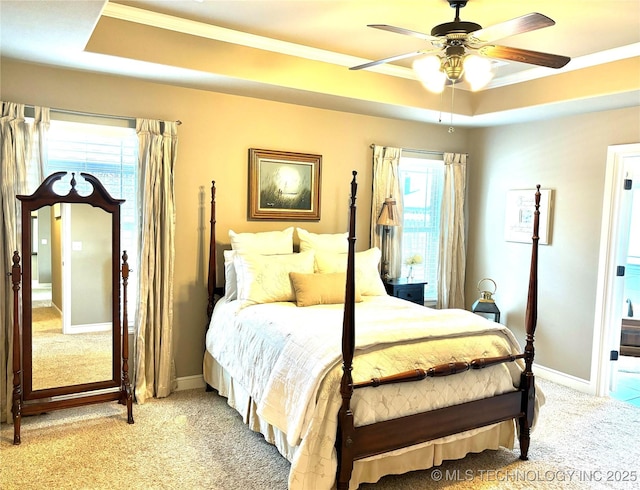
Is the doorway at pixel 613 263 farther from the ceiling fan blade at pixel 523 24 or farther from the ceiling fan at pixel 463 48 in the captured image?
the ceiling fan blade at pixel 523 24

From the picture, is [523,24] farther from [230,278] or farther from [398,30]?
[230,278]

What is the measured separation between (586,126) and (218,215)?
3266mm

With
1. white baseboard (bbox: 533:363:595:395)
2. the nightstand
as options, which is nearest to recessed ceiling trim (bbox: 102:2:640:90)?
the nightstand

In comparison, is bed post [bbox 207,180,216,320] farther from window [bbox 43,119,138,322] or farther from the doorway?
the doorway

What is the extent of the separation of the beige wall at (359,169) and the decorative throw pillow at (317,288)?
0.87 m

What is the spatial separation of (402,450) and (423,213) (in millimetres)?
3075

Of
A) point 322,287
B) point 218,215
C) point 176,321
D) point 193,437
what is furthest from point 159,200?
point 193,437

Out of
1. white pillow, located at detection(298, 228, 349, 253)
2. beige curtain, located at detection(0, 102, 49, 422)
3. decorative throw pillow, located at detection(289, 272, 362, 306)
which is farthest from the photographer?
white pillow, located at detection(298, 228, 349, 253)

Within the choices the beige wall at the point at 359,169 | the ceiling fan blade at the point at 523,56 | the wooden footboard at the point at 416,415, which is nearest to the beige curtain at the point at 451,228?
the beige wall at the point at 359,169

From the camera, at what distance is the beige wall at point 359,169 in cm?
374

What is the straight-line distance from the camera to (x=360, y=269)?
405 centimetres

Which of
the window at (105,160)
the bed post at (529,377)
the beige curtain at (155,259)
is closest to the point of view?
the bed post at (529,377)

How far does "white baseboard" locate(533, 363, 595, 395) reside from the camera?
425 cm

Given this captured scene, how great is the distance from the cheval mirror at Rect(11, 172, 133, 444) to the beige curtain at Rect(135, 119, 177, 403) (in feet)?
0.90
